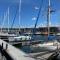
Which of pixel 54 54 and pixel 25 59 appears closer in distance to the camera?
pixel 25 59

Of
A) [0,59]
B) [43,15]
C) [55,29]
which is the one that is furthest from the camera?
[55,29]

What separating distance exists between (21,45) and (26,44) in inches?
42.0

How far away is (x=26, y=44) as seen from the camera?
1625 inches

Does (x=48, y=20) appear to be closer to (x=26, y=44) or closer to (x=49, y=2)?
(x=49, y=2)

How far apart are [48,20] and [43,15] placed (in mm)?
2459

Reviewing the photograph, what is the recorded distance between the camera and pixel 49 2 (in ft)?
173

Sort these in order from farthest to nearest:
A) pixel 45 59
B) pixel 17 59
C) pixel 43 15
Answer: pixel 43 15, pixel 45 59, pixel 17 59

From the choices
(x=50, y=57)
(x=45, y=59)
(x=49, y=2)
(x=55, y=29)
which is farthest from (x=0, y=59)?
(x=55, y=29)

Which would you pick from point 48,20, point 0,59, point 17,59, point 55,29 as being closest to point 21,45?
point 48,20

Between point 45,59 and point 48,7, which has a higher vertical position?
point 48,7

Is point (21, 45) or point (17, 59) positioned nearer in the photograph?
point (17, 59)

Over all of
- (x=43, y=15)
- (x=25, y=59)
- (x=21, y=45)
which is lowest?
(x=21, y=45)

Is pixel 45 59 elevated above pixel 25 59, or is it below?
below

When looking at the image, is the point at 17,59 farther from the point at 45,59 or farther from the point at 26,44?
the point at 26,44
